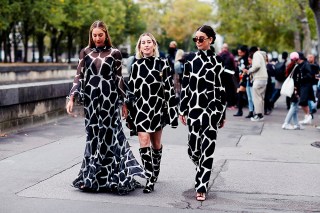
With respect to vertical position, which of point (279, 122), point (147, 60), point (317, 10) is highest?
point (317, 10)

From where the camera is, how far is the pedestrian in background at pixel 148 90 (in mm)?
7422

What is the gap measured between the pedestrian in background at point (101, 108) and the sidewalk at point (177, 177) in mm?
193

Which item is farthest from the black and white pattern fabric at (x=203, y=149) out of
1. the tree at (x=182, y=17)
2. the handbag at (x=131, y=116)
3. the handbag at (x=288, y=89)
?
the tree at (x=182, y=17)

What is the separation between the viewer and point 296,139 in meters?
13.3

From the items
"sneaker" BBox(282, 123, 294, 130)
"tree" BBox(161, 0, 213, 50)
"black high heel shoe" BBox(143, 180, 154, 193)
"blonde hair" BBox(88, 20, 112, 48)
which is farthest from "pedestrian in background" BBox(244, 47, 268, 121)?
"tree" BBox(161, 0, 213, 50)

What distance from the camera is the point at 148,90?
743 centimetres

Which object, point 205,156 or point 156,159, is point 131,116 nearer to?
point 156,159

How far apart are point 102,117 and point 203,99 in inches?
46.9

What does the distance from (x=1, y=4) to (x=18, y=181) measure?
94.9 feet

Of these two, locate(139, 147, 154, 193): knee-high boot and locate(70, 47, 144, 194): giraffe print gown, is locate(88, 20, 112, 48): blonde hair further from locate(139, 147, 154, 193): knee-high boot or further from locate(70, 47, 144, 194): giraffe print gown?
locate(139, 147, 154, 193): knee-high boot

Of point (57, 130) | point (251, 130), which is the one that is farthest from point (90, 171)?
point (251, 130)

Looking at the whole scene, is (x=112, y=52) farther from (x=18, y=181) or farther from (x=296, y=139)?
(x=296, y=139)

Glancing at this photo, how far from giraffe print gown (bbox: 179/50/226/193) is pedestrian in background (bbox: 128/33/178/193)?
0.35 meters

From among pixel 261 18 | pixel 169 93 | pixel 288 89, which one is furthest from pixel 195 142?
pixel 261 18
